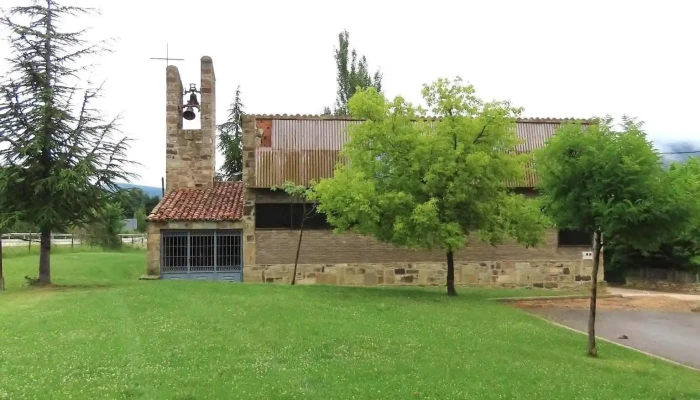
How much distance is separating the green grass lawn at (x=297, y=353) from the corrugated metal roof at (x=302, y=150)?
8.24m

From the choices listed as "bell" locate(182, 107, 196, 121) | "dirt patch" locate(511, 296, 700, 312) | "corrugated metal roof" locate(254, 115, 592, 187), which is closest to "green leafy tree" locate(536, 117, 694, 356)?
"dirt patch" locate(511, 296, 700, 312)

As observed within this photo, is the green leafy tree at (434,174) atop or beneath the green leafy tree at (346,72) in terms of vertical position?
beneath

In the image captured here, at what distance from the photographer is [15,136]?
20.5m

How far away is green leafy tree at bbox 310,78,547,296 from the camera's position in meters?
18.6

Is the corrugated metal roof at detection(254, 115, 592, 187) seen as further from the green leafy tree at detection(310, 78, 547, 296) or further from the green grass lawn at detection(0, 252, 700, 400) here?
the green grass lawn at detection(0, 252, 700, 400)

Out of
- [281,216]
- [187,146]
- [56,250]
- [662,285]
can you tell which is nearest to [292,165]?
[281,216]

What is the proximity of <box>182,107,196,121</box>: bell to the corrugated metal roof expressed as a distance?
4006 millimetres

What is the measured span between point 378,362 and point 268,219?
15474 millimetres

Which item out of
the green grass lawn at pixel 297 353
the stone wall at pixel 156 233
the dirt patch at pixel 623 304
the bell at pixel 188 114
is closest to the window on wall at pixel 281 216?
the stone wall at pixel 156 233

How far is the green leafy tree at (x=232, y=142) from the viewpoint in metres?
47.4

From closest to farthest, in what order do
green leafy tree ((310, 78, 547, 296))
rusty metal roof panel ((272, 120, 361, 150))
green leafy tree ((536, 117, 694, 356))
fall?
green leafy tree ((536, 117, 694, 356)), green leafy tree ((310, 78, 547, 296)), rusty metal roof panel ((272, 120, 361, 150))

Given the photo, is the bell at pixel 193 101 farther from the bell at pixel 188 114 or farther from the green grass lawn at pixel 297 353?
the green grass lawn at pixel 297 353

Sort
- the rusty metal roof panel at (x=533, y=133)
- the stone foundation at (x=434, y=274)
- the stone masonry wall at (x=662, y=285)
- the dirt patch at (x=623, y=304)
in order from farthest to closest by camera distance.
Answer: the stone masonry wall at (x=662, y=285)
the rusty metal roof panel at (x=533, y=133)
the stone foundation at (x=434, y=274)
the dirt patch at (x=623, y=304)

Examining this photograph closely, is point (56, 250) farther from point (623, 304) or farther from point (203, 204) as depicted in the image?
point (623, 304)
